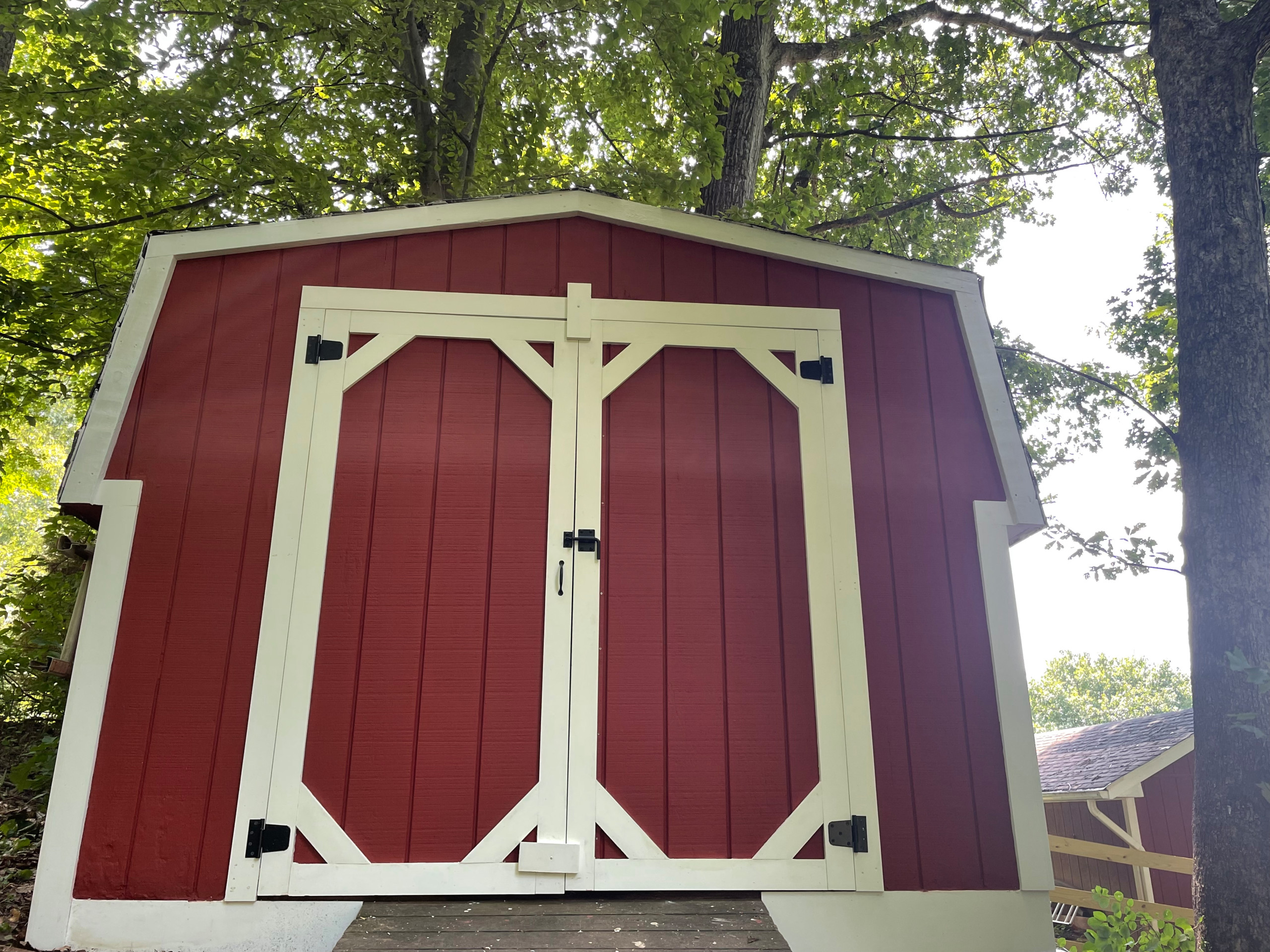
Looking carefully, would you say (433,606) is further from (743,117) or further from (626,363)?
(743,117)

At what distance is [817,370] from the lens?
3.70 m

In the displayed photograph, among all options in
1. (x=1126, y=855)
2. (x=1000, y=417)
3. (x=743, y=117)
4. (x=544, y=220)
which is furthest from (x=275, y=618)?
(x=1126, y=855)

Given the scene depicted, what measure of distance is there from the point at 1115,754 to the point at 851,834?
10056 millimetres

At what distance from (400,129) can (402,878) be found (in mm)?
6898

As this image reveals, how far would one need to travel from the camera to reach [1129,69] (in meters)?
9.16

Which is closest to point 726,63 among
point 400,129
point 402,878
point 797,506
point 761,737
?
point 400,129

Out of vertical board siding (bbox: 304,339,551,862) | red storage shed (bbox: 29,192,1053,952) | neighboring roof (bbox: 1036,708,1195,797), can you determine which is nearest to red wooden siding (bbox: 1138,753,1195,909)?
neighboring roof (bbox: 1036,708,1195,797)

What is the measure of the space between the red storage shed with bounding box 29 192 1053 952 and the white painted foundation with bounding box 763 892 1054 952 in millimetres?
14

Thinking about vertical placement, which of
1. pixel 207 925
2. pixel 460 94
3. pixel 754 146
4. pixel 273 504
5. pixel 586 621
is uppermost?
pixel 460 94

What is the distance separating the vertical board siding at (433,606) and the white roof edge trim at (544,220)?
25.3 inches

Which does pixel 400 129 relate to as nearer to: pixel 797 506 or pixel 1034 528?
pixel 797 506

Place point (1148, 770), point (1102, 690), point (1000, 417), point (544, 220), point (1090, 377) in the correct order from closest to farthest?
point (1000, 417) < point (544, 220) < point (1090, 377) < point (1148, 770) < point (1102, 690)

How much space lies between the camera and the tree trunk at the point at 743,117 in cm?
786

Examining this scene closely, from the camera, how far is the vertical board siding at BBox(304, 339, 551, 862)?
305 cm
